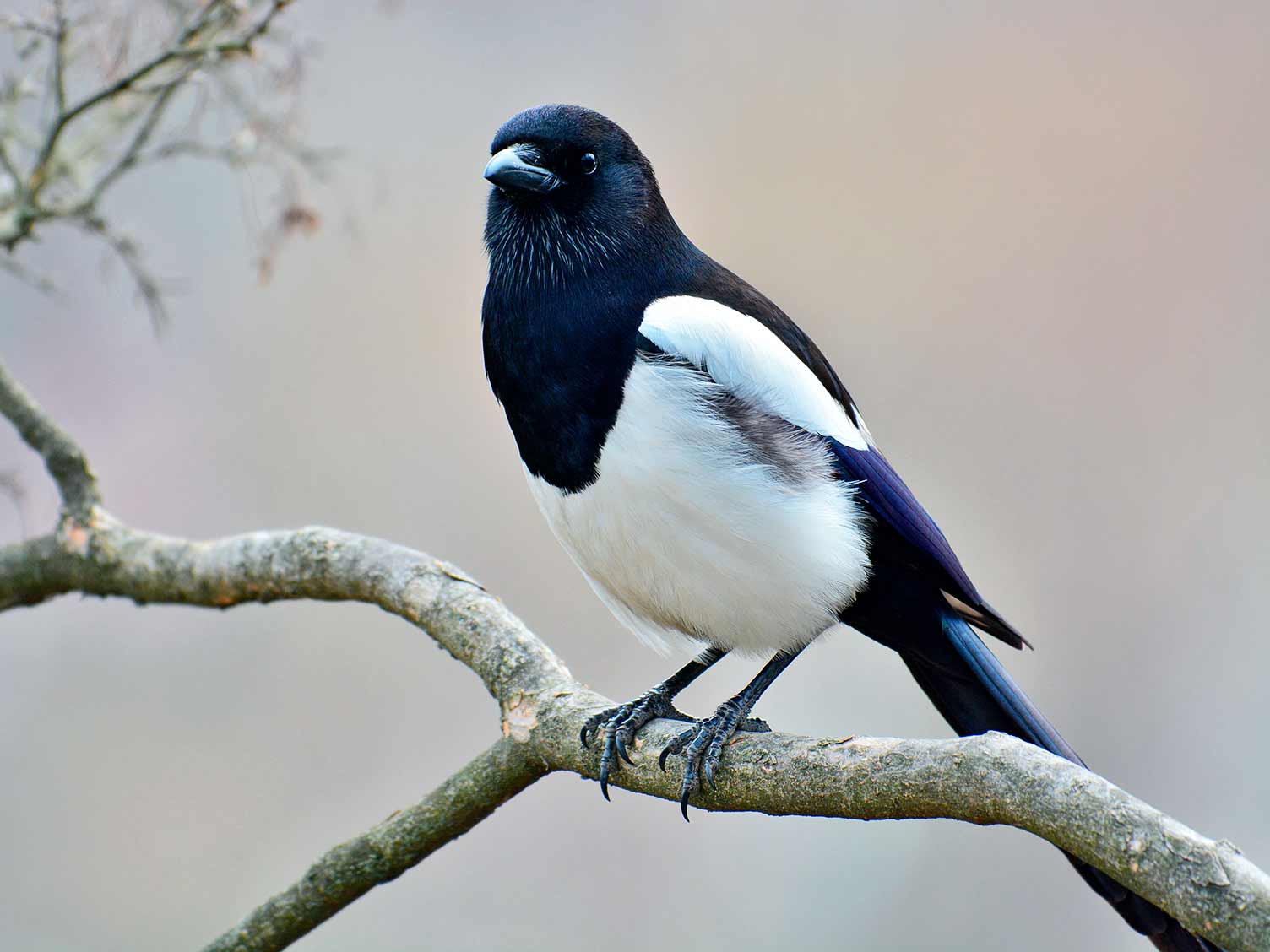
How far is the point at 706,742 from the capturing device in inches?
39.2

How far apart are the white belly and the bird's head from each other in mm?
157

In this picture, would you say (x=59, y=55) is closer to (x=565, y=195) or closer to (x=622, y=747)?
(x=565, y=195)

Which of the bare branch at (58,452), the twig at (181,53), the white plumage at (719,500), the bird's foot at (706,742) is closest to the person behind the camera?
the bird's foot at (706,742)

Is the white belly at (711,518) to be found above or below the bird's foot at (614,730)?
above

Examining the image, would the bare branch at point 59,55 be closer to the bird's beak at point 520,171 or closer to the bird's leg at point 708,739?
the bird's beak at point 520,171

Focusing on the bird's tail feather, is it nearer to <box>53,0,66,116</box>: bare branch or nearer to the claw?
the claw

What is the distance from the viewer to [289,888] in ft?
3.49

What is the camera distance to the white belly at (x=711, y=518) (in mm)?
1075

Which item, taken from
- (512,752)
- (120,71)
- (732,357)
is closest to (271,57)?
(120,71)

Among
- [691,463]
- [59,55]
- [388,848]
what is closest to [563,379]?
[691,463]

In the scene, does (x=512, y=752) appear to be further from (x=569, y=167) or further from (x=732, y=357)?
(x=569, y=167)

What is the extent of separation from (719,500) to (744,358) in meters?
0.13

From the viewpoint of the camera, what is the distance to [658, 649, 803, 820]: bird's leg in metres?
0.98

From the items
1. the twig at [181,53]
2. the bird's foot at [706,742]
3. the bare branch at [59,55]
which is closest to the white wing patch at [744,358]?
the bird's foot at [706,742]
